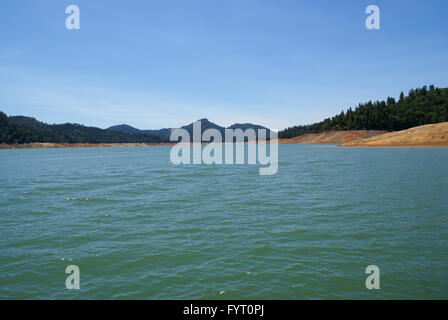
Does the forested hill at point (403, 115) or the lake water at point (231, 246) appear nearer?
the lake water at point (231, 246)

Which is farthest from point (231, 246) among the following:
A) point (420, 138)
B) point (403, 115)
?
point (403, 115)

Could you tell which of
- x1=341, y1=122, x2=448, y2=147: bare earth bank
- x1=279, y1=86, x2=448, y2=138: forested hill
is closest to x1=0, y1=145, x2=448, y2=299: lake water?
x1=341, y1=122, x2=448, y2=147: bare earth bank

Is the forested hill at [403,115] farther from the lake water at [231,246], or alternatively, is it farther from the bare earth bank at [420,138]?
the lake water at [231,246]

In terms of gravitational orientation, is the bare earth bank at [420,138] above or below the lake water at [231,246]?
above

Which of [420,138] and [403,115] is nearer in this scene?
[420,138]

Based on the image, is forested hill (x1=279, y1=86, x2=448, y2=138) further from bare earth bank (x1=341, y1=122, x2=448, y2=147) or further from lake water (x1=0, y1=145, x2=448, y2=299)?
lake water (x1=0, y1=145, x2=448, y2=299)

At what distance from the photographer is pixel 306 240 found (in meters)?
13.1

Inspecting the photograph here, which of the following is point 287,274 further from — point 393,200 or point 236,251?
point 393,200

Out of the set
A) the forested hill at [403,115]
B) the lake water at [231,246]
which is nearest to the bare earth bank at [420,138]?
the forested hill at [403,115]

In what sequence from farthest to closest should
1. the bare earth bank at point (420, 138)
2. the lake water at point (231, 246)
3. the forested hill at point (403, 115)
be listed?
the forested hill at point (403, 115) → the bare earth bank at point (420, 138) → the lake water at point (231, 246)

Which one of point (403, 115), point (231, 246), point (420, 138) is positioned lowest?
point (231, 246)

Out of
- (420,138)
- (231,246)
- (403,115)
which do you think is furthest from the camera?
(403,115)

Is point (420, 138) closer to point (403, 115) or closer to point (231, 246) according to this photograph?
point (403, 115)
